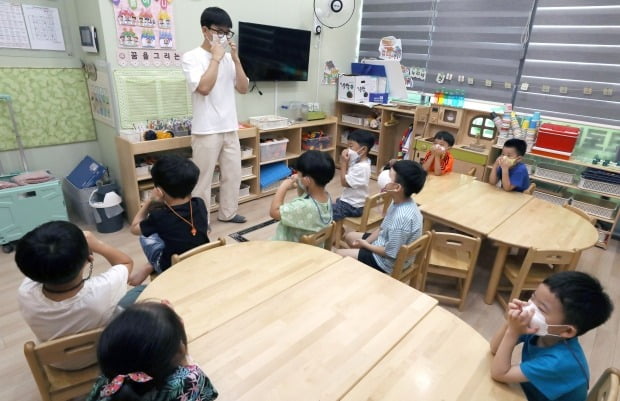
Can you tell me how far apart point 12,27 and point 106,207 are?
60.2 inches

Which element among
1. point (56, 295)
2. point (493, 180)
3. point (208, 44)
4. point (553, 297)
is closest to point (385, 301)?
point (553, 297)

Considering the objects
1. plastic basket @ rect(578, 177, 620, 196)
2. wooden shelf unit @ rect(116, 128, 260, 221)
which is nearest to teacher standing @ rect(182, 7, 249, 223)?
wooden shelf unit @ rect(116, 128, 260, 221)

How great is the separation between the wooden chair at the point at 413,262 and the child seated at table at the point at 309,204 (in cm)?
43

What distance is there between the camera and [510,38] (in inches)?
153

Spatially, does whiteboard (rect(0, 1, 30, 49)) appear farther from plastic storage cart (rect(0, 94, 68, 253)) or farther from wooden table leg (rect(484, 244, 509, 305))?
wooden table leg (rect(484, 244, 509, 305))

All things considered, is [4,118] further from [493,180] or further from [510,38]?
[510,38]

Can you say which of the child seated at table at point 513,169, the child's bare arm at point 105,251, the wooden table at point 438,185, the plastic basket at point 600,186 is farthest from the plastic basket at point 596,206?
the child's bare arm at point 105,251

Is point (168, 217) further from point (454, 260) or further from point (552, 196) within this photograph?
point (552, 196)

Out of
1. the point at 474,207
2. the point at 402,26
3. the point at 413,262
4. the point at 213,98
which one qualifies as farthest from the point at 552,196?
the point at 213,98

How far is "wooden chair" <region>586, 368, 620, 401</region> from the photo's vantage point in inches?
37.9

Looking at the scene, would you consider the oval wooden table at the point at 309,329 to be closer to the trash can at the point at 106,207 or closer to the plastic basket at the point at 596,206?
the trash can at the point at 106,207

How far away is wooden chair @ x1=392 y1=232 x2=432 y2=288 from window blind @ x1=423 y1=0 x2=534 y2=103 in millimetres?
2809

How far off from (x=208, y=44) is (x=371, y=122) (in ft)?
8.26

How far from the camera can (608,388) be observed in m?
1.00
